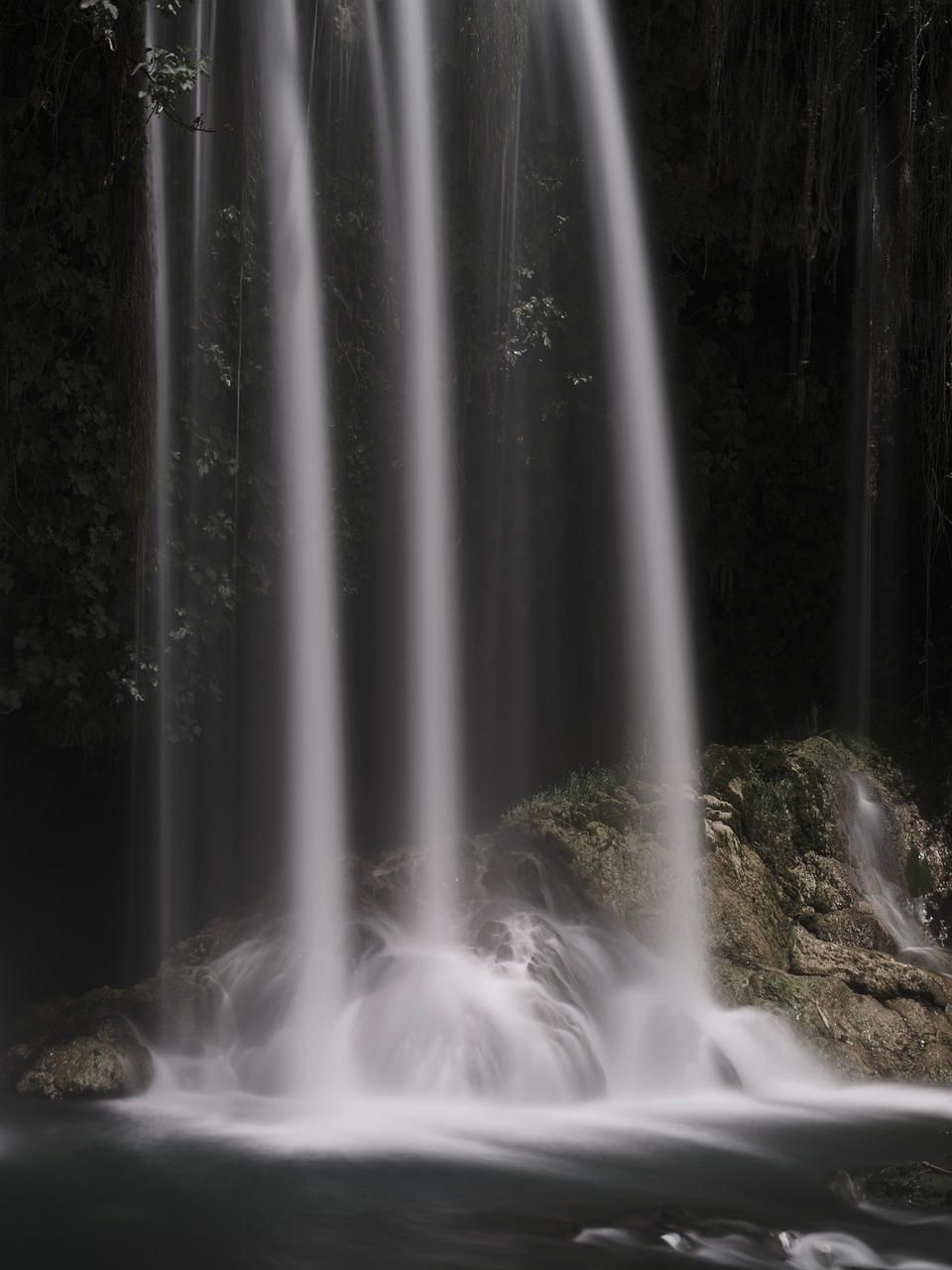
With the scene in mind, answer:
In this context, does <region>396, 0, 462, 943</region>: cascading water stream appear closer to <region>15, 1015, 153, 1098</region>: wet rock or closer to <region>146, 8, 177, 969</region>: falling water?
<region>146, 8, 177, 969</region>: falling water

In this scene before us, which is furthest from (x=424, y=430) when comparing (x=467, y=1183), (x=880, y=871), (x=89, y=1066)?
(x=467, y=1183)

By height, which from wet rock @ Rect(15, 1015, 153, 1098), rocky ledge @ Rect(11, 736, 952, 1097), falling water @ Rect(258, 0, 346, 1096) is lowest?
wet rock @ Rect(15, 1015, 153, 1098)

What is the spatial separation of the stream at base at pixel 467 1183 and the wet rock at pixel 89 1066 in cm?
20

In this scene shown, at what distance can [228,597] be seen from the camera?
947cm

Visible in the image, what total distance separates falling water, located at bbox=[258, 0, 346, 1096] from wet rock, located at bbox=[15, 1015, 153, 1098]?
1881 mm

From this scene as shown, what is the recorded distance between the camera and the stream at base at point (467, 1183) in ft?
16.6

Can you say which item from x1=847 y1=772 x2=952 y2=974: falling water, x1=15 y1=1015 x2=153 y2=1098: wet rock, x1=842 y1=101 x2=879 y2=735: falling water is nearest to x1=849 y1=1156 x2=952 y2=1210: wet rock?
x1=847 y1=772 x2=952 y2=974: falling water

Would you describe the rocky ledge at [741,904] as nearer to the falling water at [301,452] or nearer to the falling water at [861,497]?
the falling water at [301,452]

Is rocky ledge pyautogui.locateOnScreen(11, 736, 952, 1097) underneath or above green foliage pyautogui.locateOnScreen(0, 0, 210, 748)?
underneath

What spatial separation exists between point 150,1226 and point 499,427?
749 cm

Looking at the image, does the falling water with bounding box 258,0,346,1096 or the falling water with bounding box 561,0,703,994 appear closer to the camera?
the falling water with bounding box 258,0,346,1096

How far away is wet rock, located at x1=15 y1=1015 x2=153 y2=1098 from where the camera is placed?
7305 mm

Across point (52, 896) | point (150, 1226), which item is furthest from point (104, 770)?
point (150, 1226)

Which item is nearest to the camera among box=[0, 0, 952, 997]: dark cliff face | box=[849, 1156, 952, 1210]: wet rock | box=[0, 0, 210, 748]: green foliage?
box=[849, 1156, 952, 1210]: wet rock
